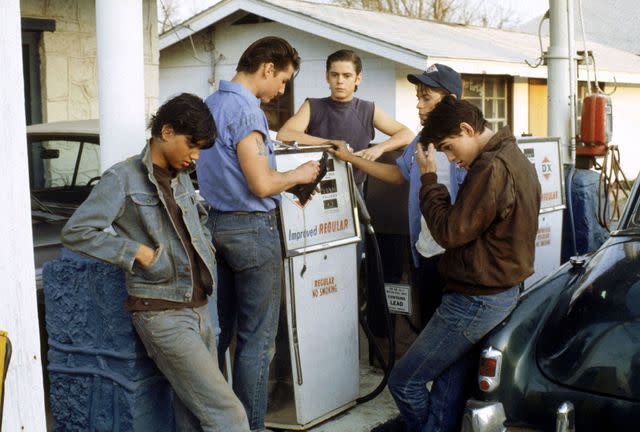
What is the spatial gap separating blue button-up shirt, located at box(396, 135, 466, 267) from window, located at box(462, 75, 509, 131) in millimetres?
12398

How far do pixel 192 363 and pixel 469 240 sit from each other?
4.11ft

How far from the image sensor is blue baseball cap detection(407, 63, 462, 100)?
4.94 m

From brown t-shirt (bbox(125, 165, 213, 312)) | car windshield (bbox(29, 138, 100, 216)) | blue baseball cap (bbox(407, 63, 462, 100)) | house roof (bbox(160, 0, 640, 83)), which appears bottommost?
brown t-shirt (bbox(125, 165, 213, 312))

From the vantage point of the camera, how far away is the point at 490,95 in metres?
18.3

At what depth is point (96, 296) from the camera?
3938mm

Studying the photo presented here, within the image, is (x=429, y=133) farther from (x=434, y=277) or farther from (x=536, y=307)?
(x=434, y=277)

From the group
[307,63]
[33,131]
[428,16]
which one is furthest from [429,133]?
[428,16]

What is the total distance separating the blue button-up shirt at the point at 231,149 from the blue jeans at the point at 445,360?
99cm

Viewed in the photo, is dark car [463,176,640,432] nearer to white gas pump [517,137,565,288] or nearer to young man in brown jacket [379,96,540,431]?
young man in brown jacket [379,96,540,431]

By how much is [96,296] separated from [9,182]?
152 cm

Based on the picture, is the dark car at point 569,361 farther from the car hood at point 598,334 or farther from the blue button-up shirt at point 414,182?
the blue button-up shirt at point 414,182

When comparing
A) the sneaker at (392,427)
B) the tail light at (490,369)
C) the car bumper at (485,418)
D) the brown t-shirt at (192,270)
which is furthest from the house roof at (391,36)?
the brown t-shirt at (192,270)

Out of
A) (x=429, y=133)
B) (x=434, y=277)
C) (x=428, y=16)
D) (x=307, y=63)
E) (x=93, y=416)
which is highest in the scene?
(x=428, y=16)

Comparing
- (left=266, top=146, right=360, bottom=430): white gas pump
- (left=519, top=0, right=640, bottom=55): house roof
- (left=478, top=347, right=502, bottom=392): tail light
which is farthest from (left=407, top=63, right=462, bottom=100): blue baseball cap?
(left=519, top=0, right=640, bottom=55): house roof
